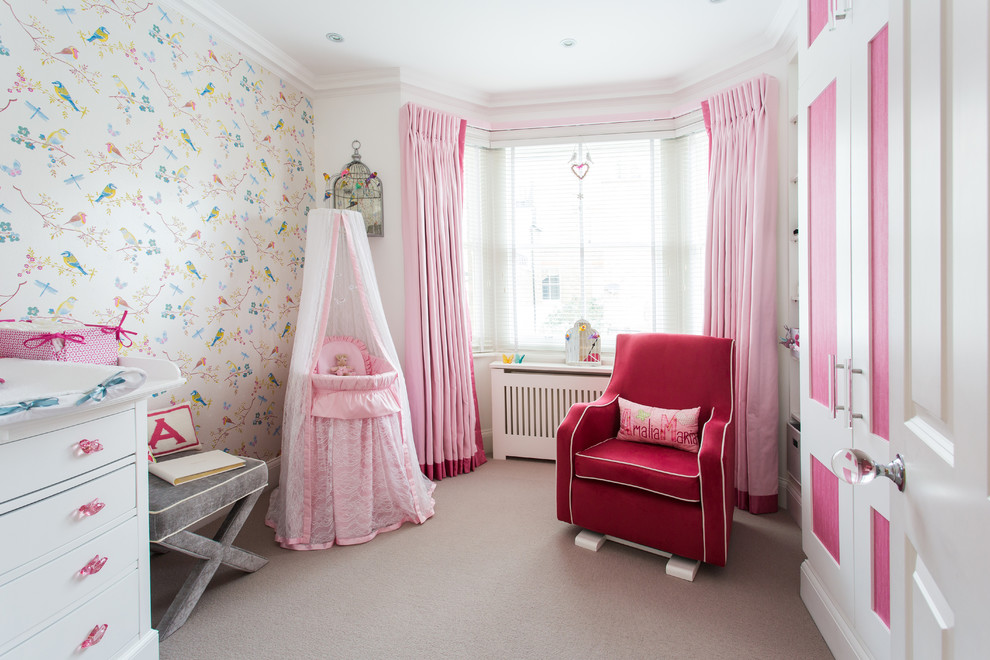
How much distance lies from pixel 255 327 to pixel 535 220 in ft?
6.73

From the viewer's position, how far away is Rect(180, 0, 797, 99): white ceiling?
2.56 m

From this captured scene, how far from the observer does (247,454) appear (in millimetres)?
2959

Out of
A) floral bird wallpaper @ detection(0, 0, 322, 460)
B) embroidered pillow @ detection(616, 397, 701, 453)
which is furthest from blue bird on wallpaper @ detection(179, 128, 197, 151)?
embroidered pillow @ detection(616, 397, 701, 453)

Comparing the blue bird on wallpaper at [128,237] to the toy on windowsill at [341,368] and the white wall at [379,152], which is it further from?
the white wall at [379,152]

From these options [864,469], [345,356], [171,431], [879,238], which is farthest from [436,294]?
[864,469]

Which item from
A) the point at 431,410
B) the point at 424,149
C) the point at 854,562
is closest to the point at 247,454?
the point at 431,410

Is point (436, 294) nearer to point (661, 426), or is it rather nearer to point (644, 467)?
point (661, 426)

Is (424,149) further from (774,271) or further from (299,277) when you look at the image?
(774,271)

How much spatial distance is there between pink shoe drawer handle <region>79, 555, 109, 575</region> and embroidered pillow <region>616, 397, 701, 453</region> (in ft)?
7.07

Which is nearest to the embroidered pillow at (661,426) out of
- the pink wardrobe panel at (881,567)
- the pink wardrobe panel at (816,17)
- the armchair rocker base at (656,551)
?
the armchair rocker base at (656,551)

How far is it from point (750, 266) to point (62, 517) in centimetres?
313

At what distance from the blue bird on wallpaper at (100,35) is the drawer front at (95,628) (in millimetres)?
2031

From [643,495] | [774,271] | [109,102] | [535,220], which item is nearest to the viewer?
[109,102]

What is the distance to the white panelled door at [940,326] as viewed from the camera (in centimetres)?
53
